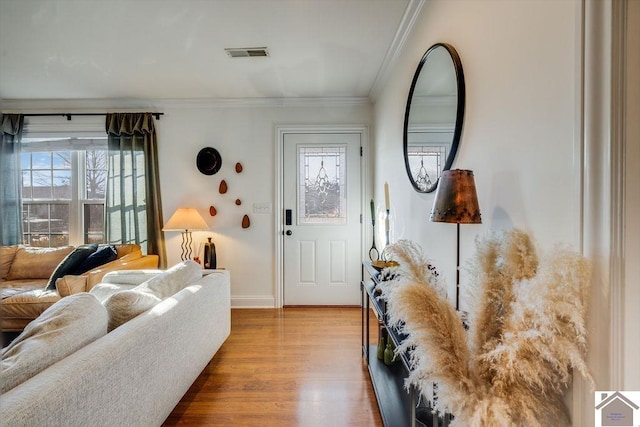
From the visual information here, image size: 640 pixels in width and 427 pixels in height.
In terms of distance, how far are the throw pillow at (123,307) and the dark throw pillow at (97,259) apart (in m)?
1.64

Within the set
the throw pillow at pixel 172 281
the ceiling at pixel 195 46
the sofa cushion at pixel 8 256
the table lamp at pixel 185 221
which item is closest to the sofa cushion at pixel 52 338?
the throw pillow at pixel 172 281

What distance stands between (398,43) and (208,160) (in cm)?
233

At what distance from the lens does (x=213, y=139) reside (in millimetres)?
3582

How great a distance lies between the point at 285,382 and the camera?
6.80 feet

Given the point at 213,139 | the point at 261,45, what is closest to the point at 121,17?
the point at 261,45

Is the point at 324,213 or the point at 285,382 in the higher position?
the point at 324,213

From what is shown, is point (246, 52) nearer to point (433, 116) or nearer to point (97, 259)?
point (433, 116)

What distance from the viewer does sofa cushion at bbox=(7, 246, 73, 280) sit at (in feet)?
9.81

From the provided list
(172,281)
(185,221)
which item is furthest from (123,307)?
(185,221)

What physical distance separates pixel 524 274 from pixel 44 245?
4667mm

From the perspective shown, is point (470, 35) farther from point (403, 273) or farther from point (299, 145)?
point (299, 145)

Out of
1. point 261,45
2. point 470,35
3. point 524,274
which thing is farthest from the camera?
point 261,45

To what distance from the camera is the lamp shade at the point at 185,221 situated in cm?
321

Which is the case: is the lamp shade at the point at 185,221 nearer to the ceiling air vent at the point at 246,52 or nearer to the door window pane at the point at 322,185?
the door window pane at the point at 322,185
